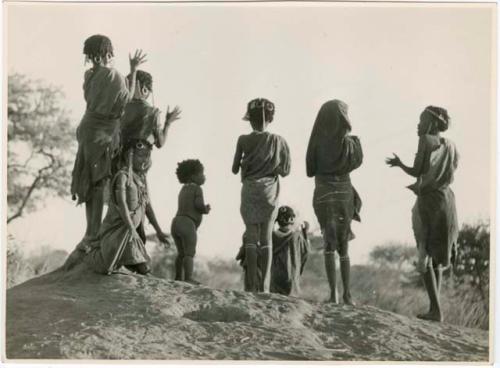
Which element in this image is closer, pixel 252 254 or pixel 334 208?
pixel 252 254

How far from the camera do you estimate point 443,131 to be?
1376 cm

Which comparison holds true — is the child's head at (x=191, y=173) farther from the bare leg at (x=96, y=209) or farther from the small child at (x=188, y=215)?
the bare leg at (x=96, y=209)

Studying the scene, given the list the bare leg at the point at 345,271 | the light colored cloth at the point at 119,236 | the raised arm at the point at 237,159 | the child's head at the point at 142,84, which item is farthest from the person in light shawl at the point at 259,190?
the child's head at the point at 142,84

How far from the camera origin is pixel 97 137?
13383 millimetres

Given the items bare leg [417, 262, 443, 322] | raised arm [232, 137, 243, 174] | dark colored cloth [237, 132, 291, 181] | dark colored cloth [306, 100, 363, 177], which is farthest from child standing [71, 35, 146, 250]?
bare leg [417, 262, 443, 322]

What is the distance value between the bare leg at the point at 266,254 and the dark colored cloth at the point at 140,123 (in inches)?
61.3

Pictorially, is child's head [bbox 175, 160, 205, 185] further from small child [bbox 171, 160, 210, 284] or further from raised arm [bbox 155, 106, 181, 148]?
raised arm [bbox 155, 106, 181, 148]

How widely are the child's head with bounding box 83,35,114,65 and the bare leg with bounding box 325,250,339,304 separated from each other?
129 inches

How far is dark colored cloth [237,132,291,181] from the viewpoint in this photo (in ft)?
43.6

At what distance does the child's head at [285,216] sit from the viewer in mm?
13531

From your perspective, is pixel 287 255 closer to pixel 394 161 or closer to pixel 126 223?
pixel 394 161

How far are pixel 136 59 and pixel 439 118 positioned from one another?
3432mm

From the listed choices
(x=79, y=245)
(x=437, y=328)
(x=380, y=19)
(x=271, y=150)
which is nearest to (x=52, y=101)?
(x=79, y=245)

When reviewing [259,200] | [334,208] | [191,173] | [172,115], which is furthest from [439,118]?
[172,115]
